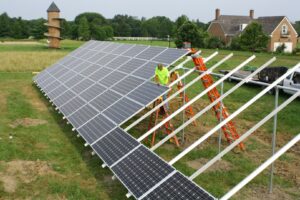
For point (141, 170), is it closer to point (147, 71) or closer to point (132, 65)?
point (147, 71)

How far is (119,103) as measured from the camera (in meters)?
12.3

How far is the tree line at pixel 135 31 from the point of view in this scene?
189 feet

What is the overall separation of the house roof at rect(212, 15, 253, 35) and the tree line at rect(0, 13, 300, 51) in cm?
559

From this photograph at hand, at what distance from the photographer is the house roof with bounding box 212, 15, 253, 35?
76.1m

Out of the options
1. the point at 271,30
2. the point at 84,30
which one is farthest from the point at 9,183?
the point at 84,30

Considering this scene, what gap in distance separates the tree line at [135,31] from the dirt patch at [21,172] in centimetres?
5092

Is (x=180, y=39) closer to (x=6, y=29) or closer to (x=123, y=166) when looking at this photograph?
(x=123, y=166)

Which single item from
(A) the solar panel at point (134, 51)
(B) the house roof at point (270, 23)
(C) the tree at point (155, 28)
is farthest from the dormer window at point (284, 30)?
(C) the tree at point (155, 28)

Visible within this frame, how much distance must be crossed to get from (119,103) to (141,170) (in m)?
4.32

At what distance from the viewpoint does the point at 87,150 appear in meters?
12.1

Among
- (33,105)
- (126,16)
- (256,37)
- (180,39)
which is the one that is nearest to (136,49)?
(33,105)

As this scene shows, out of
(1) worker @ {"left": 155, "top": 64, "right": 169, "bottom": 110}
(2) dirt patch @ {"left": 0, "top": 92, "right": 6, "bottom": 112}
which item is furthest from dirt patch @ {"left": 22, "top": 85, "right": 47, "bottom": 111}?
(1) worker @ {"left": 155, "top": 64, "right": 169, "bottom": 110}

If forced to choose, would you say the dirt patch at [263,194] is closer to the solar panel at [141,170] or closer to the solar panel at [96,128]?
the solar panel at [141,170]

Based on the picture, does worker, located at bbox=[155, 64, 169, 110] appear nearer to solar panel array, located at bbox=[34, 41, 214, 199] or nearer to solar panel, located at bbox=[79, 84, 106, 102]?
solar panel array, located at bbox=[34, 41, 214, 199]
